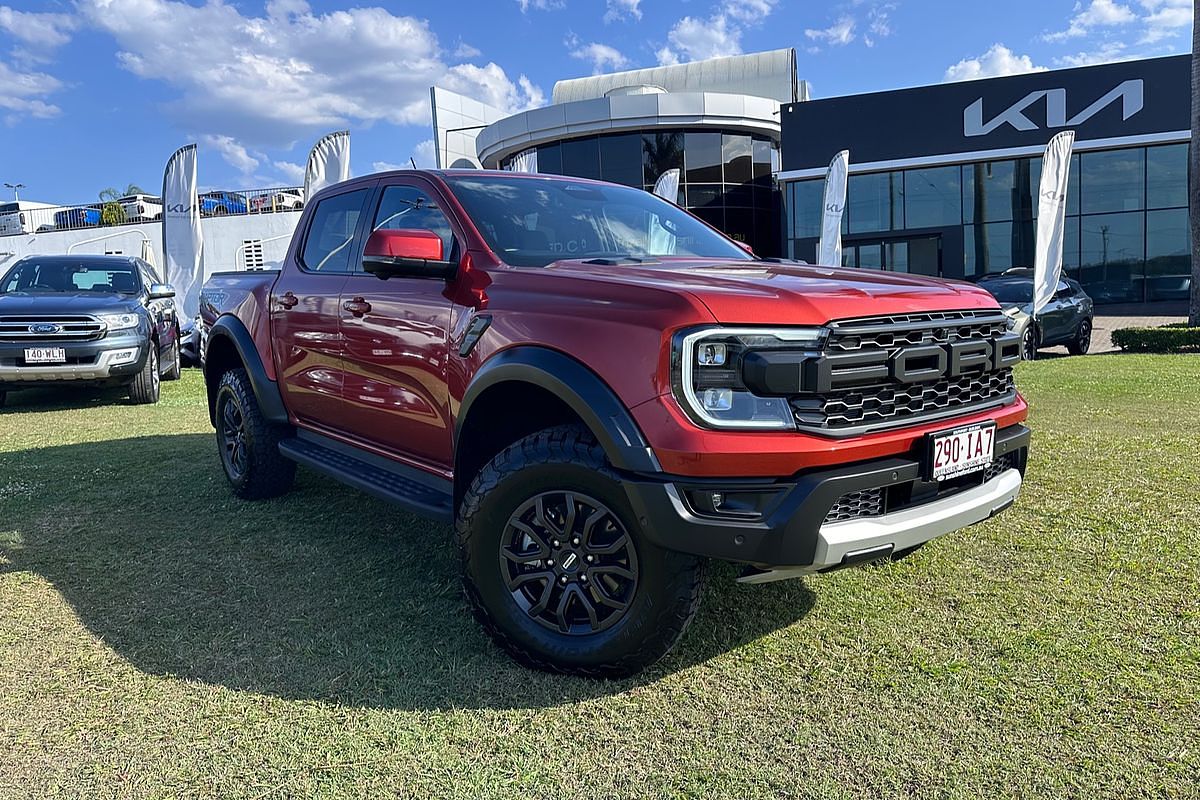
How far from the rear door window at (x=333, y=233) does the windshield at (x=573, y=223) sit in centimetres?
80

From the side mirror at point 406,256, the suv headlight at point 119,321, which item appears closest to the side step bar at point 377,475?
the side mirror at point 406,256

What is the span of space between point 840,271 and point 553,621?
1.72 metres

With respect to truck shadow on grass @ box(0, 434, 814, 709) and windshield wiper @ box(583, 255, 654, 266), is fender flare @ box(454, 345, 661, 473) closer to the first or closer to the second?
windshield wiper @ box(583, 255, 654, 266)

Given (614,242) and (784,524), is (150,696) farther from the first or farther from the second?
(614,242)

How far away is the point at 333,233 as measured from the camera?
4414mm

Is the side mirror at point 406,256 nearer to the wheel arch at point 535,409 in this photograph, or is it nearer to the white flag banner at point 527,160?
the wheel arch at point 535,409

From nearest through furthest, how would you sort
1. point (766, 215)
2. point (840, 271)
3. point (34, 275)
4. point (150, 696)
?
point (150, 696), point (840, 271), point (34, 275), point (766, 215)

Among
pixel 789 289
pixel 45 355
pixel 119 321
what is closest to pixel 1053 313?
pixel 789 289

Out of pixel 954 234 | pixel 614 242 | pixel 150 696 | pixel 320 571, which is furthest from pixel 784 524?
pixel 954 234

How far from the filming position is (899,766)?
2.27m

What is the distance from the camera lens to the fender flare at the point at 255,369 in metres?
4.66

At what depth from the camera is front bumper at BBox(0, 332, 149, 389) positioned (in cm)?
842

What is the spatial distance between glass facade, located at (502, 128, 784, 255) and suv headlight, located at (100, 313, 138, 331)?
20339 mm

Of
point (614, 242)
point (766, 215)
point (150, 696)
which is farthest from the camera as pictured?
point (766, 215)
